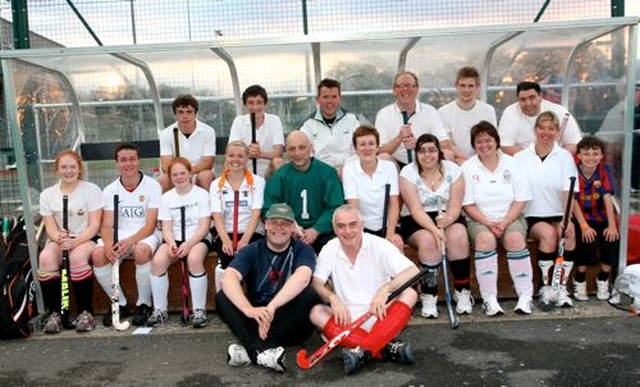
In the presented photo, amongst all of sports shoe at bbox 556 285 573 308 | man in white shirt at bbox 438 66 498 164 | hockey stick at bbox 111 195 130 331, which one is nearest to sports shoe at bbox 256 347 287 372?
hockey stick at bbox 111 195 130 331

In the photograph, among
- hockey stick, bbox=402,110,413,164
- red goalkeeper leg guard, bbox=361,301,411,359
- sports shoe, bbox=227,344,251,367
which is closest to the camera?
red goalkeeper leg guard, bbox=361,301,411,359

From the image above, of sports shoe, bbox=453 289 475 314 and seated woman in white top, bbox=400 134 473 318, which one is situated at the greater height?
seated woman in white top, bbox=400 134 473 318

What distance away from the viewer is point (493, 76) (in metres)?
6.55

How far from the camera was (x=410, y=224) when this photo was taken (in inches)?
201

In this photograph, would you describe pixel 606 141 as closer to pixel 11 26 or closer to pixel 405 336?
pixel 405 336

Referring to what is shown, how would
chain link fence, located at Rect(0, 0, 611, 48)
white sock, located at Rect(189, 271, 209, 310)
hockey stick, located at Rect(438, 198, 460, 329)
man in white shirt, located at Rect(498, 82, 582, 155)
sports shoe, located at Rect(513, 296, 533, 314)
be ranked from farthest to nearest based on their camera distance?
chain link fence, located at Rect(0, 0, 611, 48)
man in white shirt, located at Rect(498, 82, 582, 155)
white sock, located at Rect(189, 271, 209, 310)
sports shoe, located at Rect(513, 296, 533, 314)
hockey stick, located at Rect(438, 198, 460, 329)

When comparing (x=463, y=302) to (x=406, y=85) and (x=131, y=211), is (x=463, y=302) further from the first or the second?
(x=131, y=211)

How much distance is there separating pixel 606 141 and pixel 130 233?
4.07 meters

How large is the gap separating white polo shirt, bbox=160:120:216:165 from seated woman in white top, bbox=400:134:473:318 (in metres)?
1.95

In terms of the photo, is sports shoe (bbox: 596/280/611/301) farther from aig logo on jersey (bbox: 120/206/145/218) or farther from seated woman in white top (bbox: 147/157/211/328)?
aig logo on jersey (bbox: 120/206/145/218)

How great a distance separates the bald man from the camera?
499 centimetres

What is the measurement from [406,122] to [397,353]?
94.0 inches

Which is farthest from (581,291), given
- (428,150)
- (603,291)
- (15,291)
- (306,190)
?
(15,291)

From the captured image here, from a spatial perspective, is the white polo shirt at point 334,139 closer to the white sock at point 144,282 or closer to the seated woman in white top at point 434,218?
the seated woman in white top at point 434,218
